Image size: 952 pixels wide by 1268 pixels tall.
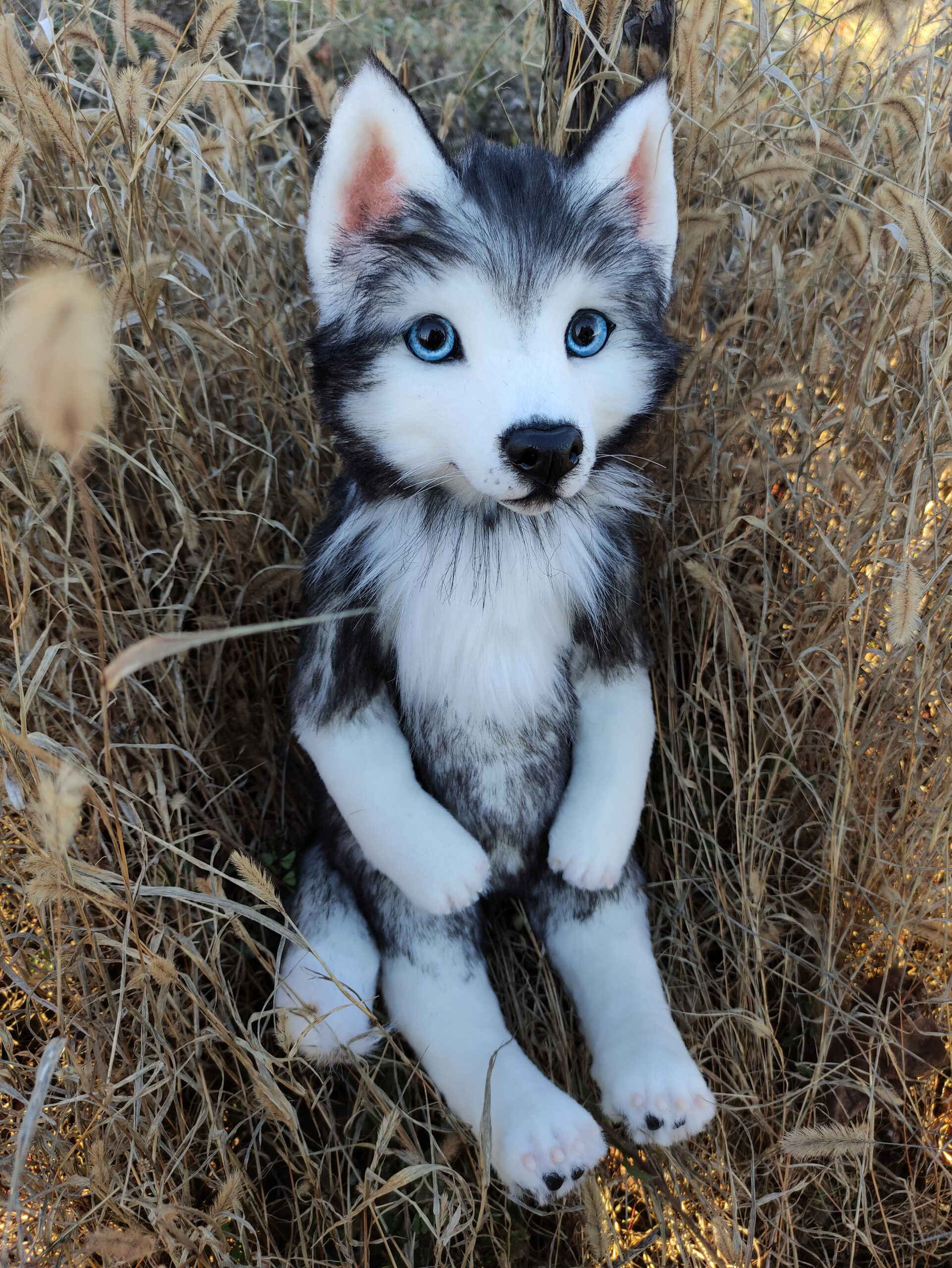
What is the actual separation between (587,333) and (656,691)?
2.43ft

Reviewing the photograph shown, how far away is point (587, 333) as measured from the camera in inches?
45.9

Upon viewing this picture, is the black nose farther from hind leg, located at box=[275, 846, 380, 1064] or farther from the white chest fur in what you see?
hind leg, located at box=[275, 846, 380, 1064]

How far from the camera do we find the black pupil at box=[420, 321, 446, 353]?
111 centimetres

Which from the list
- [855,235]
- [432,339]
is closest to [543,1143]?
[432,339]

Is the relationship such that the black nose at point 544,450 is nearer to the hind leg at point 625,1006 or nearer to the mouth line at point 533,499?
the mouth line at point 533,499

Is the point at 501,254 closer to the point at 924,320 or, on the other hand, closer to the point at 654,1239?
the point at 924,320

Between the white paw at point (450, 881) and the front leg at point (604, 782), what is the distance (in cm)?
13

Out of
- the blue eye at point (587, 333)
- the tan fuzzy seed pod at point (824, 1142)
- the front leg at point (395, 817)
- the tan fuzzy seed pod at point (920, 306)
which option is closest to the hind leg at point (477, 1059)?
the front leg at point (395, 817)

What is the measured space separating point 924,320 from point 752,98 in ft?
1.82

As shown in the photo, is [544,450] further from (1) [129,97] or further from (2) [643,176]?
(1) [129,97]

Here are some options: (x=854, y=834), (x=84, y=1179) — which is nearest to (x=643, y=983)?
(x=854, y=834)

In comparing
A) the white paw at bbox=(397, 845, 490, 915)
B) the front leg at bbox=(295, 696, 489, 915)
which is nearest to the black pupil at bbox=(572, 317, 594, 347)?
the front leg at bbox=(295, 696, 489, 915)

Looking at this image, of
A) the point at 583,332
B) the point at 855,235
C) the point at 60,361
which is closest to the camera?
the point at 60,361

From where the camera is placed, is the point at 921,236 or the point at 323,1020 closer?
the point at 921,236
